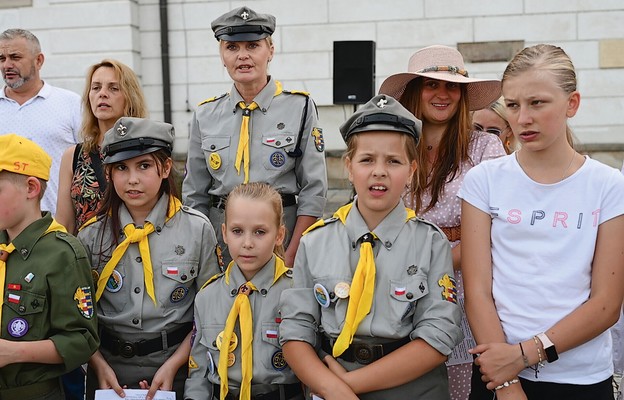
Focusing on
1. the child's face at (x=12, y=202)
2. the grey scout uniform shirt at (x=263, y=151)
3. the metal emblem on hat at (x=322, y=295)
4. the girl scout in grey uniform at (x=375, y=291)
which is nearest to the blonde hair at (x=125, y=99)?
the grey scout uniform shirt at (x=263, y=151)

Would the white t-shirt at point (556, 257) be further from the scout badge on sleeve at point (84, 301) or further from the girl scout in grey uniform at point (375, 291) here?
the scout badge on sleeve at point (84, 301)

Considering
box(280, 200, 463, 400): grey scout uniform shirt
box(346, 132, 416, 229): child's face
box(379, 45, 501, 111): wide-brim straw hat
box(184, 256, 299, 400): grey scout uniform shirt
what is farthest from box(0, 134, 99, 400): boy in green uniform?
box(379, 45, 501, 111): wide-brim straw hat

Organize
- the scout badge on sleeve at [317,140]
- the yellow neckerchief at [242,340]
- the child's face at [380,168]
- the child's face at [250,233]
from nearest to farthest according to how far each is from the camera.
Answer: the child's face at [380,168] → the yellow neckerchief at [242,340] → the child's face at [250,233] → the scout badge on sleeve at [317,140]

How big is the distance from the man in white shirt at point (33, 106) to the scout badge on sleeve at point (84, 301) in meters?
2.35

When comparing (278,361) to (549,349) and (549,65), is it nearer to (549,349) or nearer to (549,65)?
(549,349)

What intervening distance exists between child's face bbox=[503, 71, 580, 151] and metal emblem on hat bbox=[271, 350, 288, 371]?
1.26m

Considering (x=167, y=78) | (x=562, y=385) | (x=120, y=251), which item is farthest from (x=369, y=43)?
(x=562, y=385)

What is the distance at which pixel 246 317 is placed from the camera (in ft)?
9.09

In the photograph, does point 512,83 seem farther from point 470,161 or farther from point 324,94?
point 324,94

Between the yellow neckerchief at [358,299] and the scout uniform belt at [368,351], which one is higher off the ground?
the yellow neckerchief at [358,299]

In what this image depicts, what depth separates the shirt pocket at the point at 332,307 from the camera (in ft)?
8.31

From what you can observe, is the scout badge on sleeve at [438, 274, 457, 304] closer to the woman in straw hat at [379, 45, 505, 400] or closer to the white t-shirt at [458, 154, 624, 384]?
the white t-shirt at [458, 154, 624, 384]

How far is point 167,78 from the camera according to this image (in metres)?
10.3

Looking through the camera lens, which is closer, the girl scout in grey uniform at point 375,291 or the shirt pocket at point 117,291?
the girl scout in grey uniform at point 375,291
